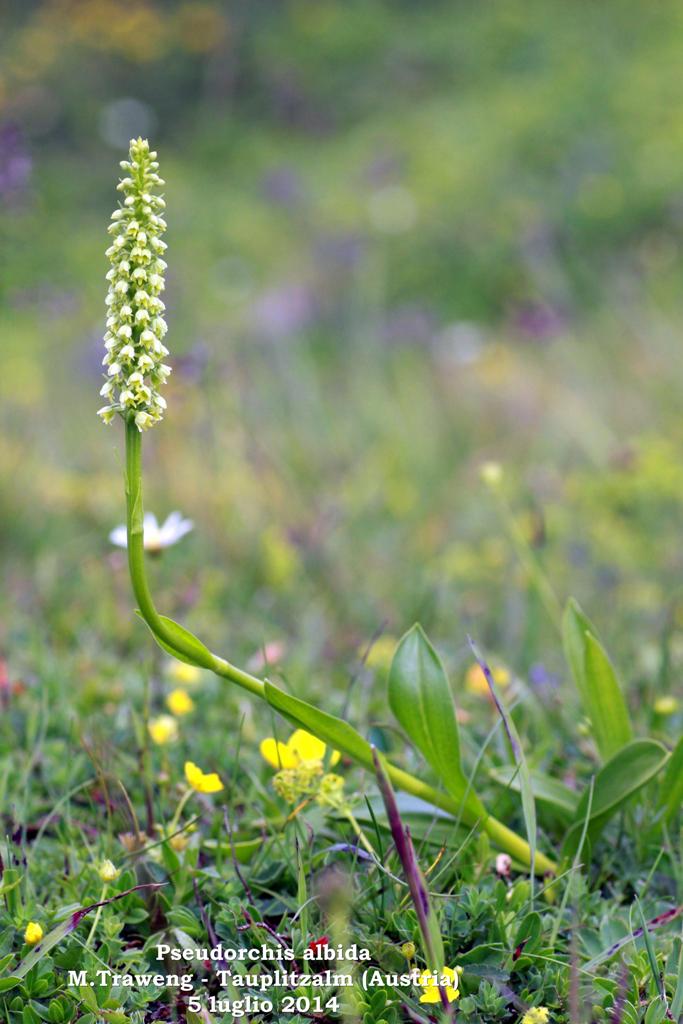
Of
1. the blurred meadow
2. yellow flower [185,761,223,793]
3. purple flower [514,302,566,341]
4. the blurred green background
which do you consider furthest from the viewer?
purple flower [514,302,566,341]

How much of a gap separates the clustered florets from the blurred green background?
111 cm

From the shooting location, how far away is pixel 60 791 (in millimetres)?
1568

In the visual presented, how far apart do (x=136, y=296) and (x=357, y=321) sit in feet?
16.3

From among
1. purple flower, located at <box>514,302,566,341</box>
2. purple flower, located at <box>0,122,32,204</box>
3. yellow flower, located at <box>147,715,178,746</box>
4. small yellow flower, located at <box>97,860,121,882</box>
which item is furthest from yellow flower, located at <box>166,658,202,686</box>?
purple flower, located at <box>514,302,566,341</box>

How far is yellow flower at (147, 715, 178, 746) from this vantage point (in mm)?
1612

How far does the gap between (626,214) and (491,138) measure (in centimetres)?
230

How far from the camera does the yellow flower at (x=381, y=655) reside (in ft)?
6.66

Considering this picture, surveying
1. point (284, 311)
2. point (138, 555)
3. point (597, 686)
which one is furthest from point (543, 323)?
point (138, 555)

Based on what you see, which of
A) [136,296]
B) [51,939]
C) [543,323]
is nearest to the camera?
[136,296]

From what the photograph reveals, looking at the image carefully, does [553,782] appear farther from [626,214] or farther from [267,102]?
[267,102]

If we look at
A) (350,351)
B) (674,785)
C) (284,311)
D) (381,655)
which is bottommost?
(674,785)

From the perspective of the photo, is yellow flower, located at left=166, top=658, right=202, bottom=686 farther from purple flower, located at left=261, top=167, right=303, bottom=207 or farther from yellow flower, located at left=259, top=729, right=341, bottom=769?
purple flower, located at left=261, top=167, right=303, bottom=207

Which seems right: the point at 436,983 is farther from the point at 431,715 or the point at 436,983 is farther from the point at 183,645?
the point at 183,645

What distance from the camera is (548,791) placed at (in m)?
1.46
